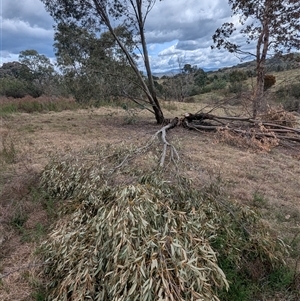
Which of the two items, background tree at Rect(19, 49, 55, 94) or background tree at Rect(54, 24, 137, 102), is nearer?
background tree at Rect(54, 24, 137, 102)

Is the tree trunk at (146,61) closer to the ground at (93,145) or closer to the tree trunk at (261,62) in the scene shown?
the ground at (93,145)

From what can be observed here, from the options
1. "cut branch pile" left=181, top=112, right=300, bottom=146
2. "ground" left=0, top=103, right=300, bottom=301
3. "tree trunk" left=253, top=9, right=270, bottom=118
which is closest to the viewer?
"ground" left=0, top=103, right=300, bottom=301

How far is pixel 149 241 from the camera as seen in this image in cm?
189

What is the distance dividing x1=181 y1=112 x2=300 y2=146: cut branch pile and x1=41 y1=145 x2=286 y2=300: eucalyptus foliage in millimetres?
3848

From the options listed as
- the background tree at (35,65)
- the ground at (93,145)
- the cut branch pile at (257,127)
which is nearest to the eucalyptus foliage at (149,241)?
the ground at (93,145)

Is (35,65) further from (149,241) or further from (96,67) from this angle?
(149,241)

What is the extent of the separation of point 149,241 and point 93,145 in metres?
4.19

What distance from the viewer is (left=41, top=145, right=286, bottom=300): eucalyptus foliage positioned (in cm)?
176

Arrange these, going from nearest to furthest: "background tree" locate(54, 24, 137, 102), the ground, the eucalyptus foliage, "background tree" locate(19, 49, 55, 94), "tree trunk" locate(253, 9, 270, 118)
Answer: the eucalyptus foliage → the ground → "tree trunk" locate(253, 9, 270, 118) → "background tree" locate(54, 24, 137, 102) → "background tree" locate(19, 49, 55, 94)

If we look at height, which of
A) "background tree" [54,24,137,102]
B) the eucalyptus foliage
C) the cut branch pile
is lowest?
the cut branch pile

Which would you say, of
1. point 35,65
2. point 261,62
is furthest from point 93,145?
point 35,65

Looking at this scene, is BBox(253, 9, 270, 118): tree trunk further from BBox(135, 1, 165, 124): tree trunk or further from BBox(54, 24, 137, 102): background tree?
BBox(54, 24, 137, 102): background tree

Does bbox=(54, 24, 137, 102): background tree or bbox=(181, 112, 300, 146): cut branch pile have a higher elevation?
bbox=(54, 24, 137, 102): background tree

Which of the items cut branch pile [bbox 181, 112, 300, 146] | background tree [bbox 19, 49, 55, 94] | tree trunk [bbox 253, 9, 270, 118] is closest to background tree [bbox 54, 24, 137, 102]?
cut branch pile [bbox 181, 112, 300, 146]
